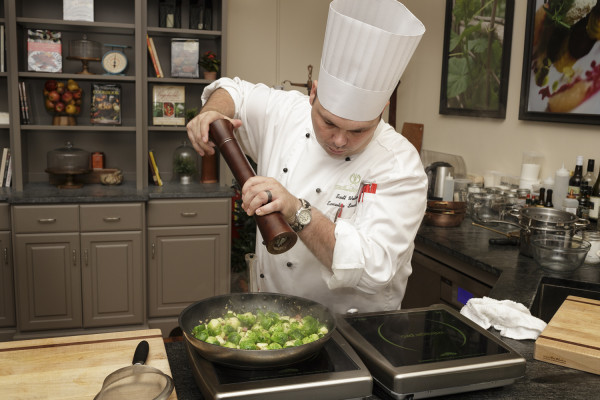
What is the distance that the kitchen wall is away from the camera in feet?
10.4

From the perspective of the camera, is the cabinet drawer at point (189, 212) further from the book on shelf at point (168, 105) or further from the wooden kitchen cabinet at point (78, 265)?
the book on shelf at point (168, 105)

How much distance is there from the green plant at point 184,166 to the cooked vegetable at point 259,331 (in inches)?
111

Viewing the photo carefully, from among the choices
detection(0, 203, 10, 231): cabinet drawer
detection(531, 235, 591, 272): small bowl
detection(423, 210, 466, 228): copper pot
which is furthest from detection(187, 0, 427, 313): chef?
detection(0, 203, 10, 231): cabinet drawer

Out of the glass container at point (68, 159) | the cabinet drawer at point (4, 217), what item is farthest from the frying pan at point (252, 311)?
the glass container at point (68, 159)

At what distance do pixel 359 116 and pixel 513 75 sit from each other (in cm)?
212

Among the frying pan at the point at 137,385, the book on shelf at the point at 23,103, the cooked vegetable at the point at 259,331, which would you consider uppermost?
the book on shelf at the point at 23,103

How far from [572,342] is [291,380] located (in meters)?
0.71

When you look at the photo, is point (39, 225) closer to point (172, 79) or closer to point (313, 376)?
point (172, 79)

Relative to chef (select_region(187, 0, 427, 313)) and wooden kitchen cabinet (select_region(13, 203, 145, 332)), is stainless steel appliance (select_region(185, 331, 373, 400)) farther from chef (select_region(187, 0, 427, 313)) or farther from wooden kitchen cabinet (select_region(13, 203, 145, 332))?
wooden kitchen cabinet (select_region(13, 203, 145, 332))

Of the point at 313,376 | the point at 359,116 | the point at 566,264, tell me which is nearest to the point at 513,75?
the point at 566,264

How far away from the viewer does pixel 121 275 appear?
3.55m

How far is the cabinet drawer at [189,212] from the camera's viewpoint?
3586 millimetres

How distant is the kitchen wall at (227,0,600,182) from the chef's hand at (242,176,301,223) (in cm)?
218

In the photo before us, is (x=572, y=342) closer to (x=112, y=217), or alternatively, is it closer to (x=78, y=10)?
(x=112, y=217)
